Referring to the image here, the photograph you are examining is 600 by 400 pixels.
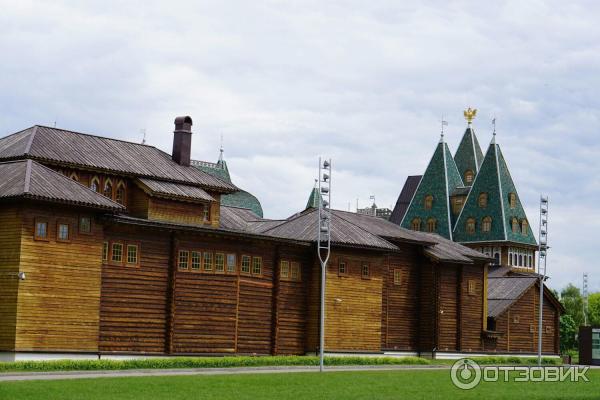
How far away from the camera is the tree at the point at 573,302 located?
12544 centimetres

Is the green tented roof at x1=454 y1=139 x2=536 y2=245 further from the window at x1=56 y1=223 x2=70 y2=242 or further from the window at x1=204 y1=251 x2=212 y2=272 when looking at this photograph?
the window at x1=56 y1=223 x2=70 y2=242

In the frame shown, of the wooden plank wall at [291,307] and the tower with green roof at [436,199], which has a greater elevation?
the tower with green roof at [436,199]

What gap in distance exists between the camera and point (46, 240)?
43719mm

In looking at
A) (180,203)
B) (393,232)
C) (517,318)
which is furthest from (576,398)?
(517,318)

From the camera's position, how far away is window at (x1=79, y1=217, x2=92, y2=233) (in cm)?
4525

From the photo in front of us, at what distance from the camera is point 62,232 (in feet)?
146

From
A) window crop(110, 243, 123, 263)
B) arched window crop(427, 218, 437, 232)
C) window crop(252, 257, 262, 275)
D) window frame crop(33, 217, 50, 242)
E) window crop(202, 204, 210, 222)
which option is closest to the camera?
window frame crop(33, 217, 50, 242)

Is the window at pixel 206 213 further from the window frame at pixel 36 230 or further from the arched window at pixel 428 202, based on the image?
the arched window at pixel 428 202

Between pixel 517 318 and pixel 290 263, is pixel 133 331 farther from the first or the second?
pixel 517 318

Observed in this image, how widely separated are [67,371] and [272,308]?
18368mm

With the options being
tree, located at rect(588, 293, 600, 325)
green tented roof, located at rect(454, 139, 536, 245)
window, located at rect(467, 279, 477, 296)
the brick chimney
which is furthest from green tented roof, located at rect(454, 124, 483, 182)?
the brick chimney

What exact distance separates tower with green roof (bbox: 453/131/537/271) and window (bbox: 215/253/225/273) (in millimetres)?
61757

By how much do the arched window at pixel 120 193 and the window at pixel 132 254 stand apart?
3859 mm

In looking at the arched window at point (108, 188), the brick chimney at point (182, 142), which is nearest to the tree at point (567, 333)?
the brick chimney at point (182, 142)
